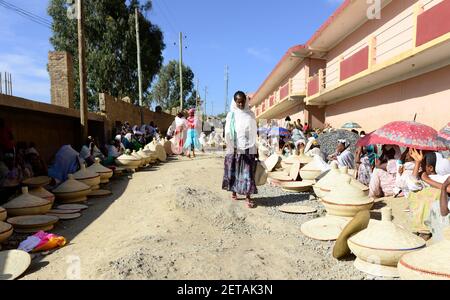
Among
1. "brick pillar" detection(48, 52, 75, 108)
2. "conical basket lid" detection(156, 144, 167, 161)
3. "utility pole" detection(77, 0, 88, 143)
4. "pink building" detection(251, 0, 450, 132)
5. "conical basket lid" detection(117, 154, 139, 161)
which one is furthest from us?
"conical basket lid" detection(156, 144, 167, 161)

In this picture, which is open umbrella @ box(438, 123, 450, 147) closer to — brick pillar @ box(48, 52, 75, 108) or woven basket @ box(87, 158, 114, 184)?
woven basket @ box(87, 158, 114, 184)

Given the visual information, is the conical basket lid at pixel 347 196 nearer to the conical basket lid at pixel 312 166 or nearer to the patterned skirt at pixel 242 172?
the patterned skirt at pixel 242 172

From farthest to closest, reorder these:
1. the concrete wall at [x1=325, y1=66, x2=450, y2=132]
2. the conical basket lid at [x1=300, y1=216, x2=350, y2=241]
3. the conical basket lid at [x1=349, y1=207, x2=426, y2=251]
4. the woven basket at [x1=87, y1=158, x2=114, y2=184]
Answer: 1. the concrete wall at [x1=325, y1=66, x2=450, y2=132]
2. the woven basket at [x1=87, y1=158, x2=114, y2=184]
3. the conical basket lid at [x1=300, y1=216, x2=350, y2=241]
4. the conical basket lid at [x1=349, y1=207, x2=426, y2=251]

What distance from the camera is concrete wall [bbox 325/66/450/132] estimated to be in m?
8.74

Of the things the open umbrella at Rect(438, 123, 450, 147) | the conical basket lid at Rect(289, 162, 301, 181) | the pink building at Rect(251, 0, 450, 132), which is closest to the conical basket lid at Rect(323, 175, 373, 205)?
the open umbrella at Rect(438, 123, 450, 147)

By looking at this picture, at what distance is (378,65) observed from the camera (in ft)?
33.7

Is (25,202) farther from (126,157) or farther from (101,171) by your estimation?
(126,157)

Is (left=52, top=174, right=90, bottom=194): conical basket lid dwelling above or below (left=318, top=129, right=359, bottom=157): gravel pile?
below

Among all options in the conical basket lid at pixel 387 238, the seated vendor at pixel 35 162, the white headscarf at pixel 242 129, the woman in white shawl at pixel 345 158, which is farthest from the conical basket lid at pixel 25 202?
the woman in white shawl at pixel 345 158

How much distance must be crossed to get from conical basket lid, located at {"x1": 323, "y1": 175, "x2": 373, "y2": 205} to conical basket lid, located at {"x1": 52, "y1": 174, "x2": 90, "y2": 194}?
380cm

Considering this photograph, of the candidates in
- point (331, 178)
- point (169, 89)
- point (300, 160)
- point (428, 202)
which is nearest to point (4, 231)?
point (331, 178)

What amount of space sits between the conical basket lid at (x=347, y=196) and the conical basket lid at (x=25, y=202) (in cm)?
357

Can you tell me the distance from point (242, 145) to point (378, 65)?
6783 millimetres

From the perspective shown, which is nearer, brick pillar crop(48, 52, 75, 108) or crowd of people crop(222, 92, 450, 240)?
crowd of people crop(222, 92, 450, 240)
